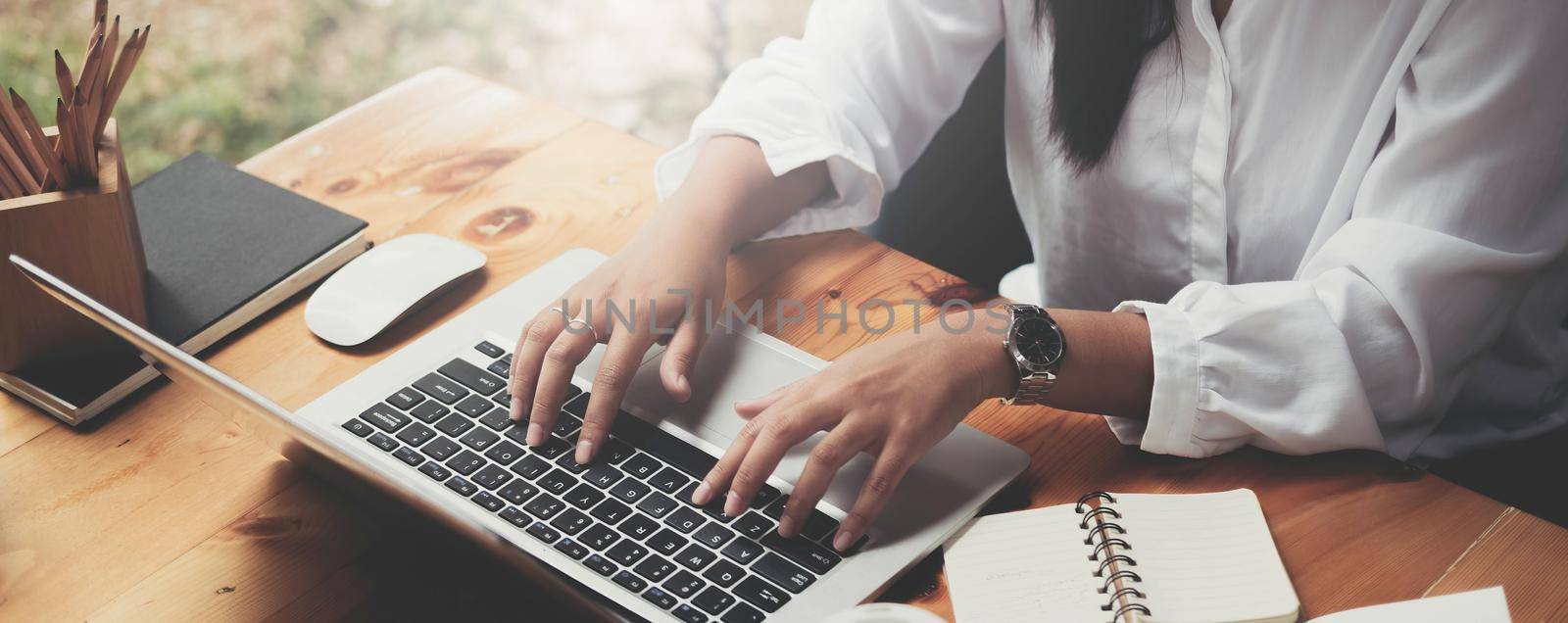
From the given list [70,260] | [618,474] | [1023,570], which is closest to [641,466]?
[618,474]

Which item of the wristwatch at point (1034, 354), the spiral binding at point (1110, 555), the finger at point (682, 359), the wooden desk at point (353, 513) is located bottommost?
the wooden desk at point (353, 513)

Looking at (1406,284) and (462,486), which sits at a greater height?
(1406,284)

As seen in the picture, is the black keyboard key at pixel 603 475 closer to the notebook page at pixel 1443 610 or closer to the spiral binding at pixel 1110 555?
the spiral binding at pixel 1110 555

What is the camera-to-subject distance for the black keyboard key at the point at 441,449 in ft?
2.40

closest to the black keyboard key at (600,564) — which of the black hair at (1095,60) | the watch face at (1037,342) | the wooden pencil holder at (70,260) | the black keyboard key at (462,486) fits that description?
the black keyboard key at (462,486)

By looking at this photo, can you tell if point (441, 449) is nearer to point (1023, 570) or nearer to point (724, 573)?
point (724, 573)

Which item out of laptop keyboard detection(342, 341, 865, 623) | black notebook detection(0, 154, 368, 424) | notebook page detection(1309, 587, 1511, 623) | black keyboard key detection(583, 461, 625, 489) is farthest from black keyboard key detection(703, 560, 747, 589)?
black notebook detection(0, 154, 368, 424)

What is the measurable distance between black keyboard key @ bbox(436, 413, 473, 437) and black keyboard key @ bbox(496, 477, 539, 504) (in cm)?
7

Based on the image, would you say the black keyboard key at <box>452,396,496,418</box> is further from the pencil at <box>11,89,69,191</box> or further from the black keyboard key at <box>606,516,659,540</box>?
the pencil at <box>11,89,69,191</box>

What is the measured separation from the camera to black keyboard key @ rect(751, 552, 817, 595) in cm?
63

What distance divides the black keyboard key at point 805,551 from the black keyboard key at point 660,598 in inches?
2.7

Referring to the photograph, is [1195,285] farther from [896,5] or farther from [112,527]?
[112,527]

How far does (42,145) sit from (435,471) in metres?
0.36

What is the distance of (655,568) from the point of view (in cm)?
64
